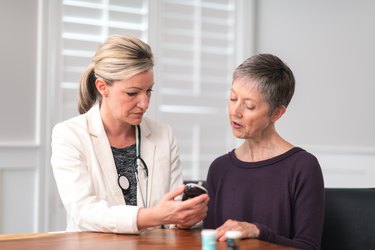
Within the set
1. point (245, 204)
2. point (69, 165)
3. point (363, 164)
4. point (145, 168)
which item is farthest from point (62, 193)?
point (363, 164)

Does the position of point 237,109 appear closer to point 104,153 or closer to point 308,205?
point 308,205

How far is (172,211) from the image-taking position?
200cm

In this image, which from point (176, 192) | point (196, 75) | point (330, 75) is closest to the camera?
point (176, 192)

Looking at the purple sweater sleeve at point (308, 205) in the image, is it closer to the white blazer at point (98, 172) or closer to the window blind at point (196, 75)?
the white blazer at point (98, 172)

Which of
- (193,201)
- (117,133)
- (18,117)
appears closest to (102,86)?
(117,133)

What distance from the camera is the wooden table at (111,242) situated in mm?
1748

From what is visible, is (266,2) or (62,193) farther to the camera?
(266,2)

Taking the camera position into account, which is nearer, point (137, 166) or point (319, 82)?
point (137, 166)

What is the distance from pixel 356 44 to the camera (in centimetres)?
461

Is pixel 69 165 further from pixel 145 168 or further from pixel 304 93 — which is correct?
pixel 304 93

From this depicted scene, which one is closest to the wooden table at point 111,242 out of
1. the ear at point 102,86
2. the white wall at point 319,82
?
the ear at point 102,86

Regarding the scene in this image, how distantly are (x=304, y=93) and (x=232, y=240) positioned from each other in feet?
11.1

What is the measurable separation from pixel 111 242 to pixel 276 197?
0.60 meters

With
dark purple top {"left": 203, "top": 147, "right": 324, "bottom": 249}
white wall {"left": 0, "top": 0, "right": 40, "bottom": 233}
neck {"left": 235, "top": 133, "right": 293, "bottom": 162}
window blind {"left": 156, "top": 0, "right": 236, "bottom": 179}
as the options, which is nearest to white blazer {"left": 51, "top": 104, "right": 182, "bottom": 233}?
dark purple top {"left": 203, "top": 147, "right": 324, "bottom": 249}
